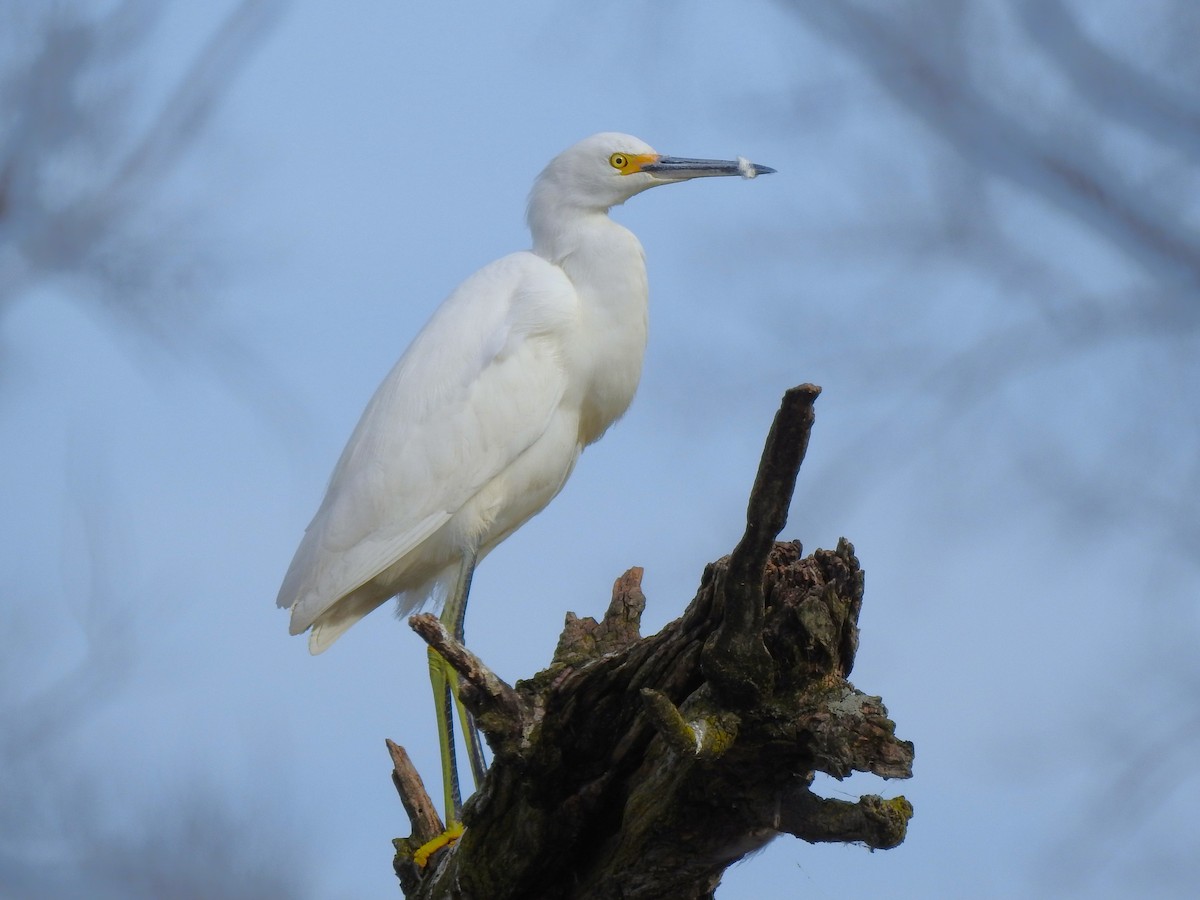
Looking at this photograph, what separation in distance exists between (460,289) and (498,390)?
55 centimetres

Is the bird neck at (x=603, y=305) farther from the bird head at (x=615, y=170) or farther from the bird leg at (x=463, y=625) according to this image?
the bird leg at (x=463, y=625)

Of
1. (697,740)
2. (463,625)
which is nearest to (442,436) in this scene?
(463,625)

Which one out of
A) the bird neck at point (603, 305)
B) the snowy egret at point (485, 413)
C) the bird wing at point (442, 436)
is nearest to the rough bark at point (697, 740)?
the snowy egret at point (485, 413)

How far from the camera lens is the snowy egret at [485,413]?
481cm

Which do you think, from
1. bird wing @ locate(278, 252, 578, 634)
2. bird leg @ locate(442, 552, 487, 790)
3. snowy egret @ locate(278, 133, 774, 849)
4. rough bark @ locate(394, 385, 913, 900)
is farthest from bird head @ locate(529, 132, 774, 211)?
rough bark @ locate(394, 385, 913, 900)

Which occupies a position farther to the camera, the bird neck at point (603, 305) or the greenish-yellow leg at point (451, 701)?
the bird neck at point (603, 305)

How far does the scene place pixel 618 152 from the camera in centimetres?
522

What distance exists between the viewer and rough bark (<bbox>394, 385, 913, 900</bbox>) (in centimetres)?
269

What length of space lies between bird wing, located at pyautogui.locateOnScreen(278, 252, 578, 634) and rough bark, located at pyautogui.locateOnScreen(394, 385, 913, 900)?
1399 mm

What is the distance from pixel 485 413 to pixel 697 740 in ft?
7.50

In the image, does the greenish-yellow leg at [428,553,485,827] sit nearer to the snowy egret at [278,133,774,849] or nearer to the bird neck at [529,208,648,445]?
the snowy egret at [278,133,774,849]

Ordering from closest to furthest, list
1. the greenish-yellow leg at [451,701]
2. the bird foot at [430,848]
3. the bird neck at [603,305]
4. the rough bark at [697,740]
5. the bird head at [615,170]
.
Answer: the rough bark at [697,740] → the bird foot at [430,848] → the greenish-yellow leg at [451,701] → the bird neck at [603,305] → the bird head at [615,170]

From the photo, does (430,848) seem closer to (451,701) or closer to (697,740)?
(451,701)

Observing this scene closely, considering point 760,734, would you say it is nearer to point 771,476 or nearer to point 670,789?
point 670,789
